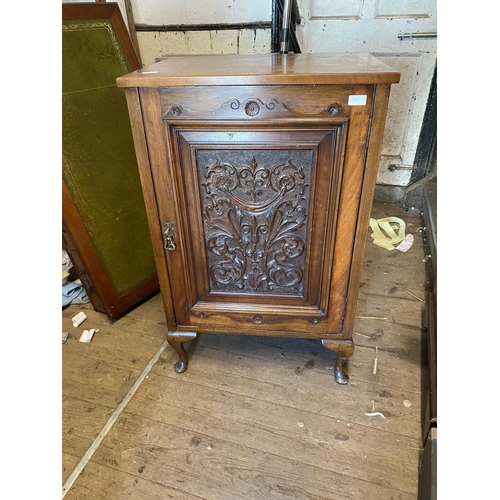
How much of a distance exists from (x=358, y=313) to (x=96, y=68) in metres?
1.39

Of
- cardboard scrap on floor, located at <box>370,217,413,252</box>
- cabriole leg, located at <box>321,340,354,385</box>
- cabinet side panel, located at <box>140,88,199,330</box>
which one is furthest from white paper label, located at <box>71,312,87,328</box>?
cardboard scrap on floor, located at <box>370,217,413,252</box>

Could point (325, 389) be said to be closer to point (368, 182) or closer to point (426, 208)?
point (368, 182)

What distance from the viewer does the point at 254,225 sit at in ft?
3.24

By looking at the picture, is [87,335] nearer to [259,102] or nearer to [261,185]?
[261,185]

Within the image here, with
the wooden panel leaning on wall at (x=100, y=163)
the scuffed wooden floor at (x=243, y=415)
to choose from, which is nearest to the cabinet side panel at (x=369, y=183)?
the scuffed wooden floor at (x=243, y=415)

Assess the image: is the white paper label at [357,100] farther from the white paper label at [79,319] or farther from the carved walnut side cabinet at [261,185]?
the white paper label at [79,319]

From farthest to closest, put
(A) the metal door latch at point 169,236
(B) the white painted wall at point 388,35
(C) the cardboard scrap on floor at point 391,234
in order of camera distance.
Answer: (C) the cardboard scrap on floor at point 391,234 → (B) the white painted wall at point 388,35 → (A) the metal door latch at point 169,236

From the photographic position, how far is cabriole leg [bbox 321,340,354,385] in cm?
115

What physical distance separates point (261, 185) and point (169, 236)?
290 mm

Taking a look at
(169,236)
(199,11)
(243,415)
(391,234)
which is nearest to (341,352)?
(243,415)

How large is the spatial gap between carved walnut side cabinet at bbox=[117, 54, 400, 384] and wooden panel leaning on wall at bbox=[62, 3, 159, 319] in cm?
46

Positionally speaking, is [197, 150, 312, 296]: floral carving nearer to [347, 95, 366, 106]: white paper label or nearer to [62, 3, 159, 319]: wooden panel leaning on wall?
[347, 95, 366, 106]: white paper label

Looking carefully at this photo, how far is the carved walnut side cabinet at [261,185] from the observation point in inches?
31.3
